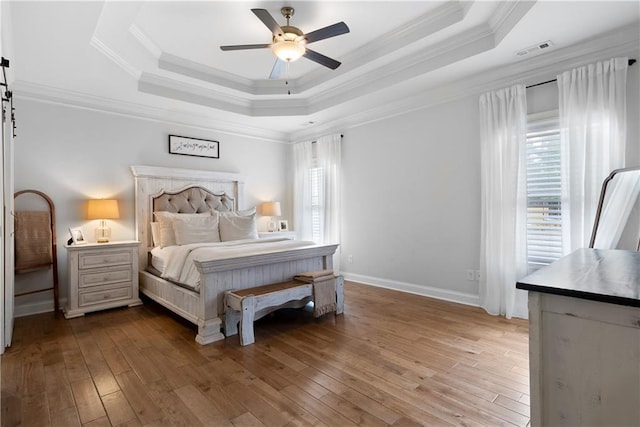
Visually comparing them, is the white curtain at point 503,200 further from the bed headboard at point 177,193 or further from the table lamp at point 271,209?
the bed headboard at point 177,193

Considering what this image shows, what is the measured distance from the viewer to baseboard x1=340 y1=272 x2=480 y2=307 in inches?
146

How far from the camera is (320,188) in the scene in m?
5.51

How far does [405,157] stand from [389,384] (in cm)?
304

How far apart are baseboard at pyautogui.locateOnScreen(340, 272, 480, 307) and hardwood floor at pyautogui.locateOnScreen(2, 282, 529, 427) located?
420mm

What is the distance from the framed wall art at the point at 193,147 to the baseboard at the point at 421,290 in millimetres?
2930

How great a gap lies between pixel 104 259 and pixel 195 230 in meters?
1.02

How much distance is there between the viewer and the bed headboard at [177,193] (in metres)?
4.22

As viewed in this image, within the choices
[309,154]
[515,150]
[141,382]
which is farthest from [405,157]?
[141,382]

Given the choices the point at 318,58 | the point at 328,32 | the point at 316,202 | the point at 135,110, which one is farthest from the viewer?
the point at 316,202

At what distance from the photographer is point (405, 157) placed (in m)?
4.34

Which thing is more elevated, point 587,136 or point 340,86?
point 340,86

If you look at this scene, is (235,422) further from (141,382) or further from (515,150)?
(515,150)

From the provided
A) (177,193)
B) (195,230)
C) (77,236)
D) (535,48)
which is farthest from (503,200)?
(77,236)

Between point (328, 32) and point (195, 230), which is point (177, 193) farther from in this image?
point (328, 32)
